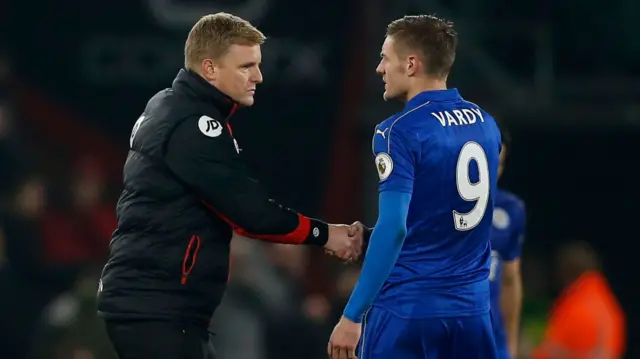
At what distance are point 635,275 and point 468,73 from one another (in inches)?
85.7

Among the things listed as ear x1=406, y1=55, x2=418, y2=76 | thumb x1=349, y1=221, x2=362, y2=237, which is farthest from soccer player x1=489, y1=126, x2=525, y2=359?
ear x1=406, y1=55, x2=418, y2=76

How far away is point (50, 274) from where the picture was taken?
35.8ft

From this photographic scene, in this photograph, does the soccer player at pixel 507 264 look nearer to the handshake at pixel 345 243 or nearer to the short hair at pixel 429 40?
the handshake at pixel 345 243

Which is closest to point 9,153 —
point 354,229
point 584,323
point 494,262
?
point 584,323

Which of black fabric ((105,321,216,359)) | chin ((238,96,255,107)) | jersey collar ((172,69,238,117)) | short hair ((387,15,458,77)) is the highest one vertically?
short hair ((387,15,458,77))

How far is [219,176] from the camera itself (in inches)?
202

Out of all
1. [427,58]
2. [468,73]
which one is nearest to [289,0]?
[468,73]

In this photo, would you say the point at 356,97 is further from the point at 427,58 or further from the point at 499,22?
the point at 427,58

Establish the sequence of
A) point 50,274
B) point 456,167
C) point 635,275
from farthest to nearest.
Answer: point 635,275 < point 50,274 < point 456,167

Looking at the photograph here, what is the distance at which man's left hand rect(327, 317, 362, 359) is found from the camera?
4.90m

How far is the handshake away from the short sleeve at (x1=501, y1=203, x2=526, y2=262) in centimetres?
125

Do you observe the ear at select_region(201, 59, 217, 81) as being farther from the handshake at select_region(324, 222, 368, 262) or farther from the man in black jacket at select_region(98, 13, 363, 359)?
the handshake at select_region(324, 222, 368, 262)

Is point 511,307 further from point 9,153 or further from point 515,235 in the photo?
point 9,153

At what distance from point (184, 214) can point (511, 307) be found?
2.11m
